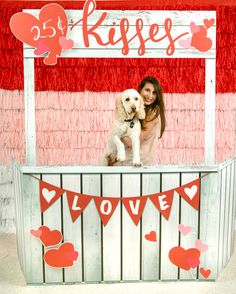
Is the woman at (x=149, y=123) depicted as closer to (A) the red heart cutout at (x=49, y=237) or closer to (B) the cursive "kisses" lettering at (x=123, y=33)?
(B) the cursive "kisses" lettering at (x=123, y=33)

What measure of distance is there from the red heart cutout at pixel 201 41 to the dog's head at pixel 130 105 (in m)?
0.35

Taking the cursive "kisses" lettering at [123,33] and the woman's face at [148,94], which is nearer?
the cursive "kisses" lettering at [123,33]

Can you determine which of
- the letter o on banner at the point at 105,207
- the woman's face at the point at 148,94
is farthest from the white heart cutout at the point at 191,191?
the woman's face at the point at 148,94

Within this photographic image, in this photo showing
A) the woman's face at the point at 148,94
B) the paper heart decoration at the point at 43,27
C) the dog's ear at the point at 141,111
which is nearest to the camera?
the paper heart decoration at the point at 43,27

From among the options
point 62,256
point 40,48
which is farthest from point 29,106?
point 62,256

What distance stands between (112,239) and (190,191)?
44cm

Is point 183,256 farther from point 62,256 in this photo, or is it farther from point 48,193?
point 48,193

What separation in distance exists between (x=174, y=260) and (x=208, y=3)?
152 centimetres

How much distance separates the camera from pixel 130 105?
1.84m

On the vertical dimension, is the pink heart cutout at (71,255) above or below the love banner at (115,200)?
below

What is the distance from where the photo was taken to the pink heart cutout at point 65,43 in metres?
1.78

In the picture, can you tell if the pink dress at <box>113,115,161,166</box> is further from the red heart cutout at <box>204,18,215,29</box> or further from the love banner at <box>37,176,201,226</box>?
the red heart cutout at <box>204,18,215,29</box>

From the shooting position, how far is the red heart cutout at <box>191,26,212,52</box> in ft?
5.95

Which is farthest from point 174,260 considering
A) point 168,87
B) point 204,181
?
point 168,87
